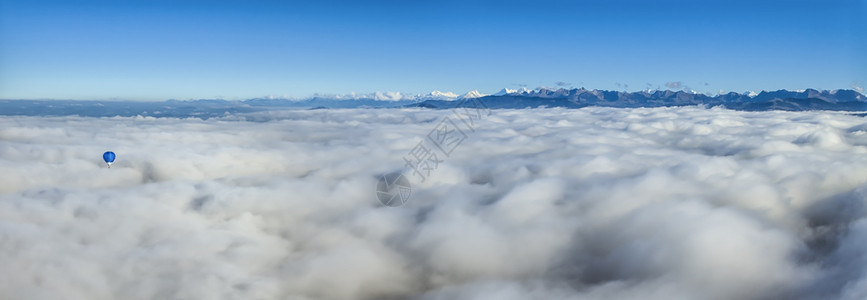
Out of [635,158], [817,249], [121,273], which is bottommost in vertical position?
[817,249]

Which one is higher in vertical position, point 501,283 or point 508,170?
point 508,170

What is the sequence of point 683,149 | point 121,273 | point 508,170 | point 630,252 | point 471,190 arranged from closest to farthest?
1. point 121,273
2. point 630,252
3. point 471,190
4. point 508,170
5. point 683,149

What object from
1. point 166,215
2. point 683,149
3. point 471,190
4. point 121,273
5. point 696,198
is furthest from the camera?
point 683,149

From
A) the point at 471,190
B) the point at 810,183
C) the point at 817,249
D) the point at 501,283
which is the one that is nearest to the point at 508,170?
the point at 471,190

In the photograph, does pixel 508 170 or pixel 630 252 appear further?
pixel 508 170

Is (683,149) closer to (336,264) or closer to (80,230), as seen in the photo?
(336,264)

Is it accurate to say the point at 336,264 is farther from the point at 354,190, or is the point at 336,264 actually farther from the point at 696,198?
the point at 696,198

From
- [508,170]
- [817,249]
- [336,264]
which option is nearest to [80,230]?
[336,264]

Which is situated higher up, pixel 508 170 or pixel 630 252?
pixel 508 170

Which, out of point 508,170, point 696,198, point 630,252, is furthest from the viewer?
point 508,170
